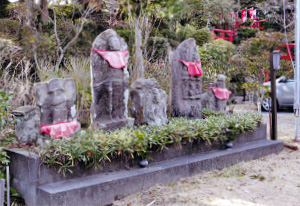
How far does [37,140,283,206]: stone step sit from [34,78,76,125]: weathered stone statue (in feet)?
2.37

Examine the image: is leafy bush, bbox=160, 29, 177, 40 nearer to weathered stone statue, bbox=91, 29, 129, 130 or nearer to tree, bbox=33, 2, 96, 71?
tree, bbox=33, 2, 96, 71

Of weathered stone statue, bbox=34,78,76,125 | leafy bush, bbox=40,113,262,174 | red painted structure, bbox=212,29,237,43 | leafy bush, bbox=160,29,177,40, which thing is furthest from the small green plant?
red painted structure, bbox=212,29,237,43

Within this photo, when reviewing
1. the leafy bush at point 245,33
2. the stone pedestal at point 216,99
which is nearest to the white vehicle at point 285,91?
the leafy bush at point 245,33

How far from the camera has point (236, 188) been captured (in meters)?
3.45

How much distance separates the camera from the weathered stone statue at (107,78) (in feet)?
13.0

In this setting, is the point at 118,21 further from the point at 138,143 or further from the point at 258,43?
the point at 138,143

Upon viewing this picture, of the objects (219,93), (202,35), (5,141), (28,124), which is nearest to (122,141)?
(28,124)

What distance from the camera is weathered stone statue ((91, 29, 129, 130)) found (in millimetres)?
3957

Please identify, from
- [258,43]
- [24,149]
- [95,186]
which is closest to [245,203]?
[95,186]

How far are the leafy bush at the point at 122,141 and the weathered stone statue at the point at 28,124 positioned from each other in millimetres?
289

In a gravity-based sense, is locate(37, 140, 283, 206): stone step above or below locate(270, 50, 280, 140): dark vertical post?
below

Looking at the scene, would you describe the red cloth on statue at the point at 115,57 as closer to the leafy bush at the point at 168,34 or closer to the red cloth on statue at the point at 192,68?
the red cloth on statue at the point at 192,68

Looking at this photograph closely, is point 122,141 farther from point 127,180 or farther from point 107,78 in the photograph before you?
point 107,78

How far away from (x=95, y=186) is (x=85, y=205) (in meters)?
0.19
